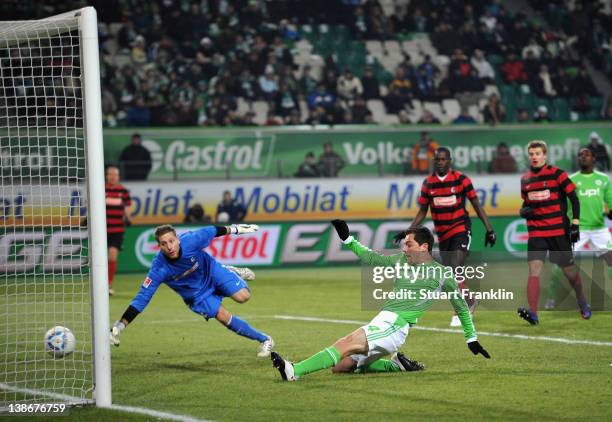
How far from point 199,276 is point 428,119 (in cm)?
1648

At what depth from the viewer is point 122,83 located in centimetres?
2408

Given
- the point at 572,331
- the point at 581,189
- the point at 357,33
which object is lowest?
the point at 572,331

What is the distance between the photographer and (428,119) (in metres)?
25.5

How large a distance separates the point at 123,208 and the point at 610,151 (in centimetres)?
1230

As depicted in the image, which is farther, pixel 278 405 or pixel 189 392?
pixel 189 392

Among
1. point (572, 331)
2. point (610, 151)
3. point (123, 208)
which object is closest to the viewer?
point (572, 331)

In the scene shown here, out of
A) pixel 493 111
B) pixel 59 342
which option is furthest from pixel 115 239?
pixel 493 111

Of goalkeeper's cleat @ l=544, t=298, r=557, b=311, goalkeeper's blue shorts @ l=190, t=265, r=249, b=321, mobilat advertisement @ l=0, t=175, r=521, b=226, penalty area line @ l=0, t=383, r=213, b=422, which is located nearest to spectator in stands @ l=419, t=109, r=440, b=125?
mobilat advertisement @ l=0, t=175, r=521, b=226

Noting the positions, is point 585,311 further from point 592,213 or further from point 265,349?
point 265,349

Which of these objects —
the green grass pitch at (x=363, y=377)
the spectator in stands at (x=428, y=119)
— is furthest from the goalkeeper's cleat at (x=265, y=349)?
the spectator in stands at (x=428, y=119)

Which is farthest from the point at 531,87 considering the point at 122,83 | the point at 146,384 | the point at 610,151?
the point at 146,384

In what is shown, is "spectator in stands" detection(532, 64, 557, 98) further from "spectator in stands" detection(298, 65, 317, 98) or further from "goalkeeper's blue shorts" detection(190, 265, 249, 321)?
"goalkeeper's blue shorts" detection(190, 265, 249, 321)

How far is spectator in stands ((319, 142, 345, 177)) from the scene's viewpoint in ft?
74.0

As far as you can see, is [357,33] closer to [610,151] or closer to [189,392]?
[610,151]
